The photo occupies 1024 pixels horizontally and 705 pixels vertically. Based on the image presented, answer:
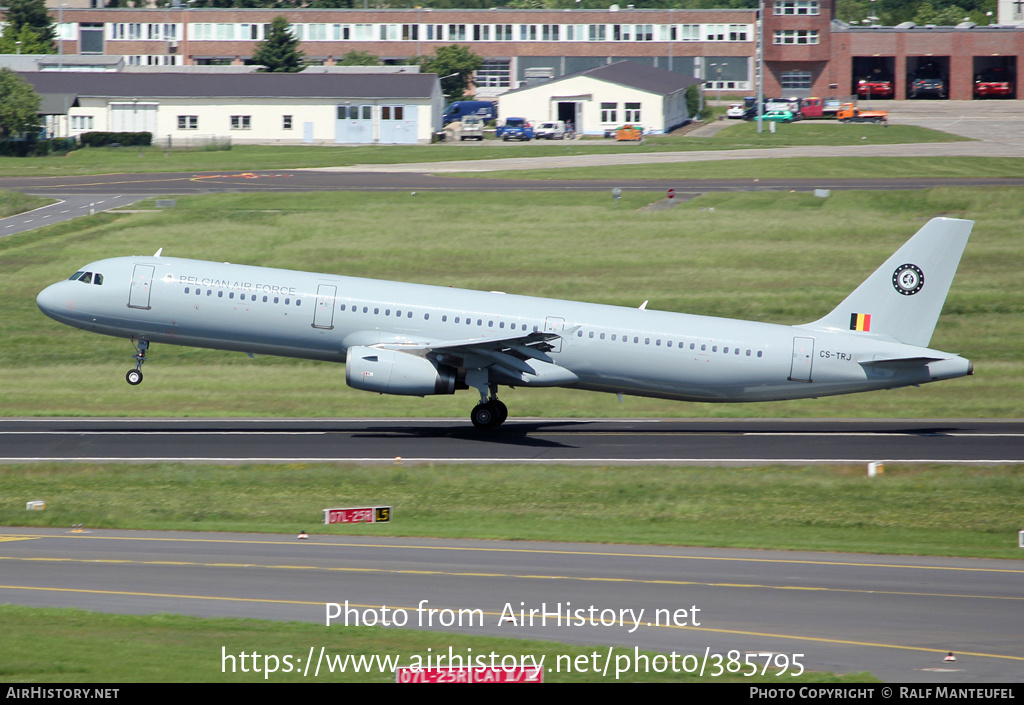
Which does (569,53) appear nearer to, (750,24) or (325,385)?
(750,24)

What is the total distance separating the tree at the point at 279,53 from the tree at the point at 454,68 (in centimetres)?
1949

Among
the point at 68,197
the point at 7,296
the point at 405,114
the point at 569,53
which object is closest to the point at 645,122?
the point at 405,114

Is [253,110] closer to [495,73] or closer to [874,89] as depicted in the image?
[495,73]

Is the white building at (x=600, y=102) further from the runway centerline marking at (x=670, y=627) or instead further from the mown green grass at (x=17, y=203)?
the runway centerline marking at (x=670, y=627)

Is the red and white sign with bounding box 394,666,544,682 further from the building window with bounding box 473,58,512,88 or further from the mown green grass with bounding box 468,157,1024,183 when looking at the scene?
the building window with bounding box 473,58,512,88

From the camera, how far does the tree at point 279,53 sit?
154 meters

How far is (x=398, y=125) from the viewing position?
120 metres

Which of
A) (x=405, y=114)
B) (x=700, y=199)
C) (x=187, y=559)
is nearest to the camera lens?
(x=187, y=559)

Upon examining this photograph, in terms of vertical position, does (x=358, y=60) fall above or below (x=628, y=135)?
above

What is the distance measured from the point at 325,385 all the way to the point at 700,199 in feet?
118

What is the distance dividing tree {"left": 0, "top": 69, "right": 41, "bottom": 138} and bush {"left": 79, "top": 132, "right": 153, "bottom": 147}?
495 cm

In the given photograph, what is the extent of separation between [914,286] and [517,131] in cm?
8871

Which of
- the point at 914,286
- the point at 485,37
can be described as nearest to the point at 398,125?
the point at 485,37

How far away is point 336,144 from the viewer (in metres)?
121
